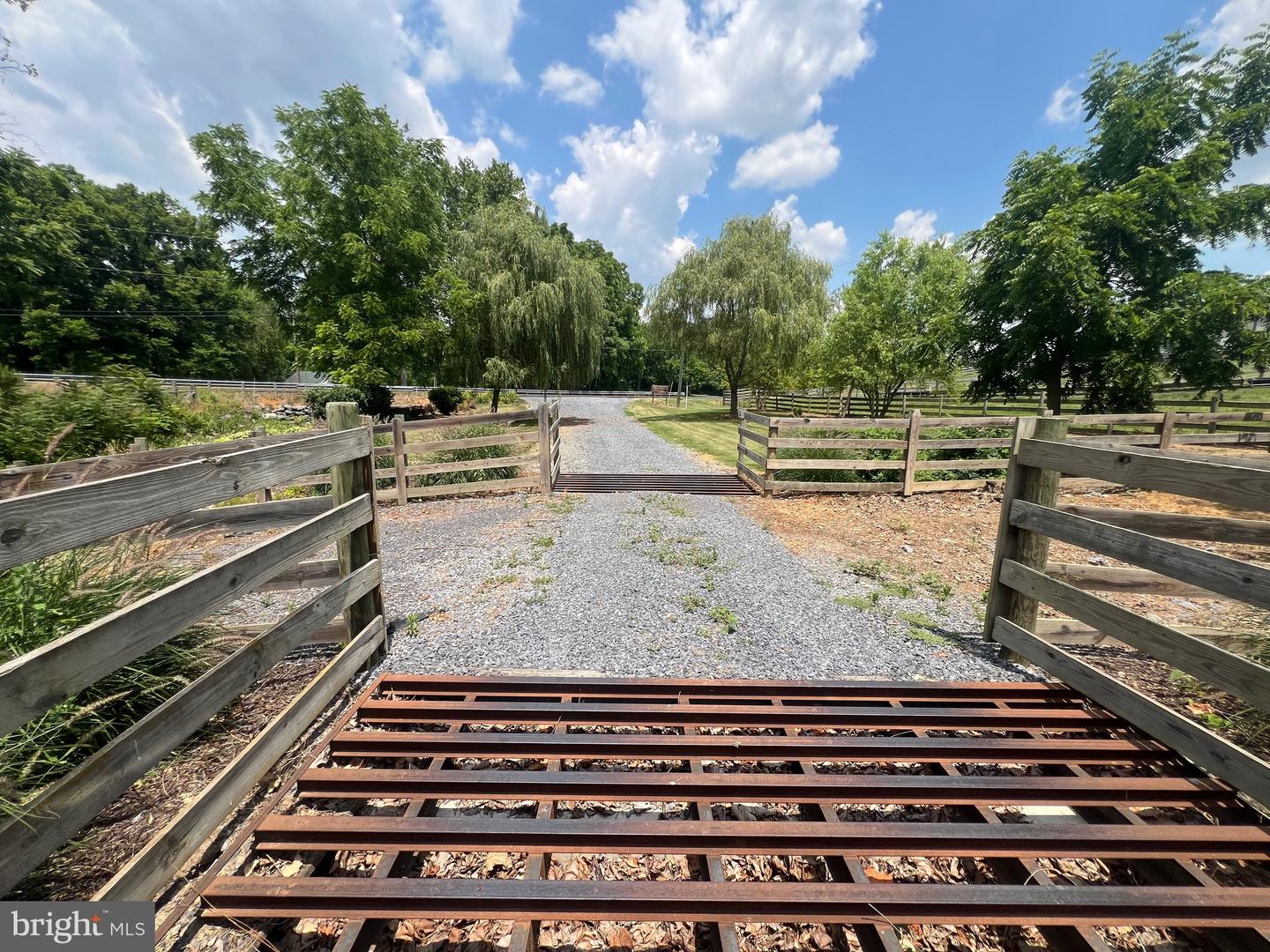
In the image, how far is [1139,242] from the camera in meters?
16.9

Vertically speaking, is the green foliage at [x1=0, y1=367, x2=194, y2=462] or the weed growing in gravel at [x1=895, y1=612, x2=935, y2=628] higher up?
the green foliage at [x1=0, y1=367, x2=194, y2=462]

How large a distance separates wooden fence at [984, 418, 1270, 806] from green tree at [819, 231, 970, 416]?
14.2 metres

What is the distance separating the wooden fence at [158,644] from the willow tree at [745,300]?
19.4 metres

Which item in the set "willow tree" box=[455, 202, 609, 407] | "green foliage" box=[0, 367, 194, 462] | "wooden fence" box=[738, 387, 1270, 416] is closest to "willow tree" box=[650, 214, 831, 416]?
"willow tree" box=[455, 202, 609, 407]

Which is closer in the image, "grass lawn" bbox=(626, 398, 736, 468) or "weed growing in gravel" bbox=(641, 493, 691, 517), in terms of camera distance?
"weed growing in gravel" bbox=(641, 493, 691, 517)

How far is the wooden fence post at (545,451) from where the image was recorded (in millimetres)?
8219

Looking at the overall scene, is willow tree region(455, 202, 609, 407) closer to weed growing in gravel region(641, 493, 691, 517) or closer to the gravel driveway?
weed growing in gravel region(641, 493, 691, 517)

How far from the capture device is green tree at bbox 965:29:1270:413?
15.7 metres

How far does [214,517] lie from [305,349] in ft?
44.6

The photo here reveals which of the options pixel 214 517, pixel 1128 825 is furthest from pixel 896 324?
pixel 214 517

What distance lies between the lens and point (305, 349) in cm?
1421

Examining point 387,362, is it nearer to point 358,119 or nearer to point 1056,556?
point 358,119

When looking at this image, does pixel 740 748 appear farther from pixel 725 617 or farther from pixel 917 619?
pixel 917 619

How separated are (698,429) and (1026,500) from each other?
→ 16.3 m
